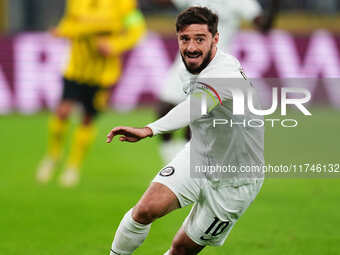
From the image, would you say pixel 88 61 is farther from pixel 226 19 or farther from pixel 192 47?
pixel 192 47

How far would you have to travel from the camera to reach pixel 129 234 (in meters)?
4.34

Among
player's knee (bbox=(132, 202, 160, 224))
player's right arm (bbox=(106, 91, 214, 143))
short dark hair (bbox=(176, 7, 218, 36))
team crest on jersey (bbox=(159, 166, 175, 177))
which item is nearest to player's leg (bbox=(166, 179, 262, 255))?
team crest on jersey (bbox=(159, 166, 175, 177))

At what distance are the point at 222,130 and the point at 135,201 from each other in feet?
10.9

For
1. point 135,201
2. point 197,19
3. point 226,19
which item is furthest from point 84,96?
point 197,19

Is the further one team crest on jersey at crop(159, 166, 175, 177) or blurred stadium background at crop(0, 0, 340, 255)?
blurred stadium background at crop(0, 0, 340, 255)

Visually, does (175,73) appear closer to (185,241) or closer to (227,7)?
(227,7)

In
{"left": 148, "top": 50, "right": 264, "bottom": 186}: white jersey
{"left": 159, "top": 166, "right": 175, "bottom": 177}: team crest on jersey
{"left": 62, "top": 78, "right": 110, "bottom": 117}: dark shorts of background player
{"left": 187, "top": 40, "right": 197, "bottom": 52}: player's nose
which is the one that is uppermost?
{"left": 187, "top": 40, "right": 197, "bottom": 52}: player's nose

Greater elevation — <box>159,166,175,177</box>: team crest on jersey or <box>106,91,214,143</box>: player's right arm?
<box>106,91,214,143</box>: player's right arm

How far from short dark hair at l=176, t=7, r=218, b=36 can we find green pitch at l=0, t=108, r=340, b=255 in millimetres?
932

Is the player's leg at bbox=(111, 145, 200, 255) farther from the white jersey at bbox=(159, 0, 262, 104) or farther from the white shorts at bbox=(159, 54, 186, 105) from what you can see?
the white shorts at bbox=(159, 54, 186, 105)

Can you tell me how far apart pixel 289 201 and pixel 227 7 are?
1.95 m

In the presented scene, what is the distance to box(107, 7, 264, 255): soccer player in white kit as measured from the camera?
4.18 meters

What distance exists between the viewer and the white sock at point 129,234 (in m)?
4.31

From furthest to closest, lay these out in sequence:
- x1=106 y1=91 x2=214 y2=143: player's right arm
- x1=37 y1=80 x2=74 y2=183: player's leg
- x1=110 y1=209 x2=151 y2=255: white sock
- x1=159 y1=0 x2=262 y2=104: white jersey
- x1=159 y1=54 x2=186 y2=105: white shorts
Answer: x1=37 y1=80 x2=74 y2=183: player's leg → x1=159 y1=54 x2=186 y2=105: white shorts → x1=159 y1=0 x2=262 y2=104: white jersey → x1=110 y1=209 x2=151 y2=255: white sock → x1=106 y1=91 x2=214 y2=143: player's right arm
